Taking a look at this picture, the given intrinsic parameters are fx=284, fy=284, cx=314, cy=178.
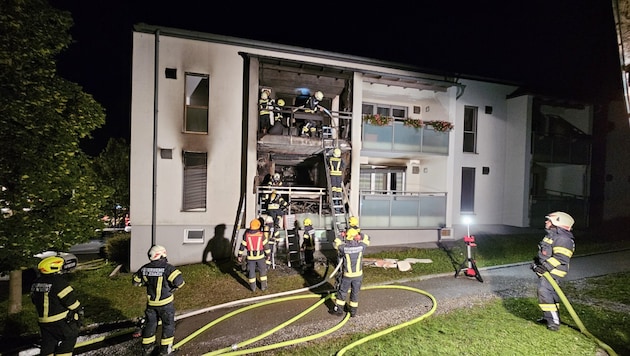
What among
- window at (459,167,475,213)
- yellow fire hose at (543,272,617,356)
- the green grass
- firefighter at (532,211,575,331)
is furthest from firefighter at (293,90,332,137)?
window at (459,167,475,213)

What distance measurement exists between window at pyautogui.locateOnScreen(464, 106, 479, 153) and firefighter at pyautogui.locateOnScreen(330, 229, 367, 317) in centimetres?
1182

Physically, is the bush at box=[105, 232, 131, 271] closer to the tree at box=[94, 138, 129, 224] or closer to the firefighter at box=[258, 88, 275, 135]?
the tree at box=[94, 138, 129, 224]

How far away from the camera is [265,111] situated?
400 inches

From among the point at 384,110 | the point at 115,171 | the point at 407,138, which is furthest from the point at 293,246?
the point at 115,171

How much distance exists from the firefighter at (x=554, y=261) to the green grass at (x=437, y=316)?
29 centimetres

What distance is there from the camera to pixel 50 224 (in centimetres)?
578

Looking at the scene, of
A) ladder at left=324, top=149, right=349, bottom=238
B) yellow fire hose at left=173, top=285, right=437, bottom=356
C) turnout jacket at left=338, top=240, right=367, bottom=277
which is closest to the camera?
yellow fire hose at left=173, top=285, right=437, bottom=356

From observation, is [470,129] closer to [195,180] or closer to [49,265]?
[195,180]

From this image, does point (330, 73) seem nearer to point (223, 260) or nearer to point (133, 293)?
point (223, 260)

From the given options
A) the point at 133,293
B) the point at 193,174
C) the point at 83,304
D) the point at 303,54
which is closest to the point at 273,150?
the point at 193,174

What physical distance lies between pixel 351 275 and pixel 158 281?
344 centimetres

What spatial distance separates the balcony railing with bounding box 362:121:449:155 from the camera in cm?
1168

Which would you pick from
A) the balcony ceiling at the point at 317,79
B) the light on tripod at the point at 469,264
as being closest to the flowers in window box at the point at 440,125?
the balcony ceiling at the point at 317,79

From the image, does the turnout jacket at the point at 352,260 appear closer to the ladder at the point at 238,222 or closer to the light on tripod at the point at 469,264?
the light on tripod at the point at 469,264
